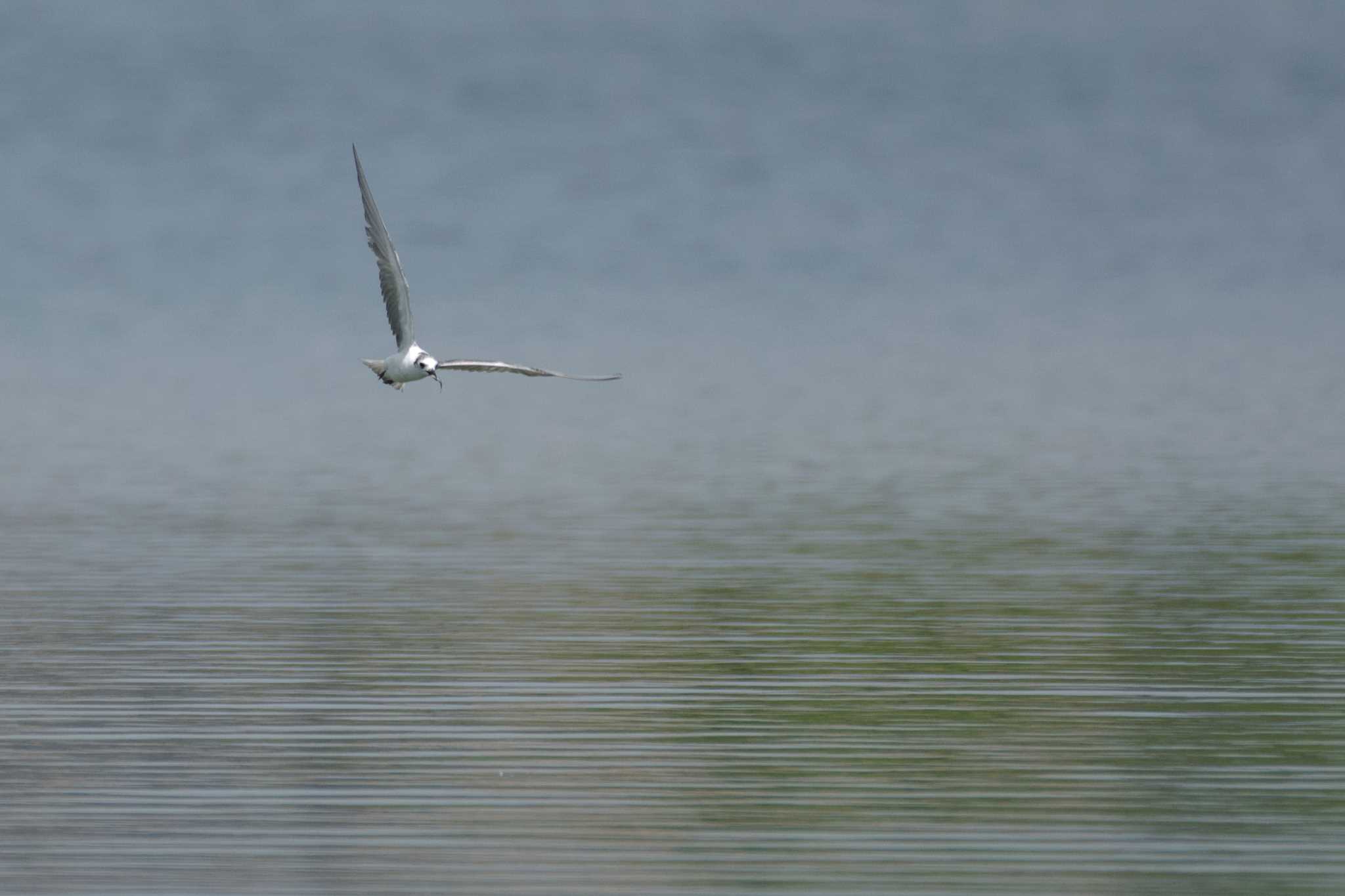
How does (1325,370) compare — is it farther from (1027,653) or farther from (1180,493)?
(1027,653)

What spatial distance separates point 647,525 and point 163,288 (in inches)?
2928

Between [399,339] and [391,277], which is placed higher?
[391,277]

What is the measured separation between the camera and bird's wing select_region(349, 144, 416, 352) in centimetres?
1748

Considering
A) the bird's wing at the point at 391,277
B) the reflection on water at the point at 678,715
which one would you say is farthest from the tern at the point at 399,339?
the reflection on water at the point at 678,715

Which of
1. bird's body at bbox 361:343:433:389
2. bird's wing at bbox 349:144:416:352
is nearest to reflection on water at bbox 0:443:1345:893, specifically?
bird's body at bbox 361:343:433:389

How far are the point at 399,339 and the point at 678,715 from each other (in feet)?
11.3

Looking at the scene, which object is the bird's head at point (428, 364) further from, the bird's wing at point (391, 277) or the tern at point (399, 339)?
the bird's wing at point (391, 277)

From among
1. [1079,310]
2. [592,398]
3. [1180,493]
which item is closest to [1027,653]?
[1180,493]

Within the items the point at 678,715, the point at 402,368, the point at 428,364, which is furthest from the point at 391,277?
the point at 678,715

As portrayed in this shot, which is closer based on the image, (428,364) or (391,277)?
(428,364)

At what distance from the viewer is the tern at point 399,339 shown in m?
17.1

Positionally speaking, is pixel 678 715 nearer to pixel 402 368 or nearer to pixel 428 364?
pixel 428 364

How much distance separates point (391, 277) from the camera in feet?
59.9

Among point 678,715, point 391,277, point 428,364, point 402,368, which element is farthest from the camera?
point 391,277
